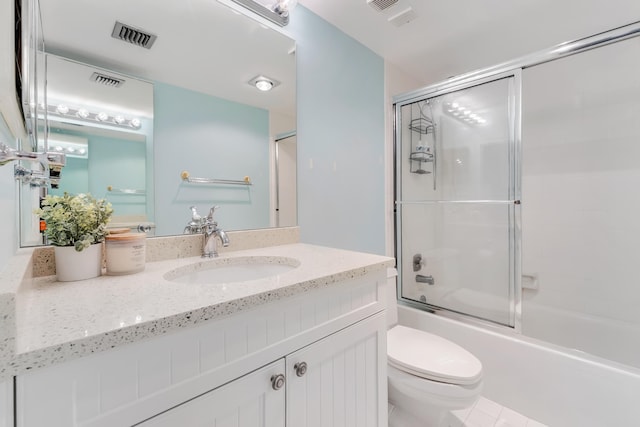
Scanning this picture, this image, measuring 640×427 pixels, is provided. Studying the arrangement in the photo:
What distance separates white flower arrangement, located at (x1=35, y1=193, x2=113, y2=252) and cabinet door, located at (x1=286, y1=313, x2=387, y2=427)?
0.64 metres

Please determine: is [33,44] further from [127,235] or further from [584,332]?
[584,332]

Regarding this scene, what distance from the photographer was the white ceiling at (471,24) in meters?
1.56

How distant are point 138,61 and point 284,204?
0.82 meters

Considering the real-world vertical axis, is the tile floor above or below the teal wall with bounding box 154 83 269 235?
below

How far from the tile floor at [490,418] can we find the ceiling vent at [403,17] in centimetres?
215

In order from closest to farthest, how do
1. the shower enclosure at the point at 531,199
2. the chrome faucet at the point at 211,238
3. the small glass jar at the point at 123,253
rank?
the small glass jar at the point at 123,253 < the chrome faucet at the point at 211,238 < the shower enclosure at the point at 531,199

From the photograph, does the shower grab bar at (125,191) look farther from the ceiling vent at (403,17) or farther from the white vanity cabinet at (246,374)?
the ceiling vent at (403,17)

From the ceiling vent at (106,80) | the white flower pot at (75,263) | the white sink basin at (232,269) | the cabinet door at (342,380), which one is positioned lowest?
the cabinet door at (342,380)

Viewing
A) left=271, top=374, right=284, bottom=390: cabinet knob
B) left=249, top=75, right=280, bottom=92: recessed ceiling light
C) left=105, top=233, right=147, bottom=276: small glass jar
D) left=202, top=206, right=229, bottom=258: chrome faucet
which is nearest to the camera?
left=271, top=374, right=284, bottom=390: cabinet knob

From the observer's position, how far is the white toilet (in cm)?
118

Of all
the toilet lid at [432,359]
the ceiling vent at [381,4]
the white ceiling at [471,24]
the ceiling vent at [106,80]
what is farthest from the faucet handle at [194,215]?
the ceiling vent at [381,4]

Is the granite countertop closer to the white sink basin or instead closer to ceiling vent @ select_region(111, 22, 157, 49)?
the white sink basin

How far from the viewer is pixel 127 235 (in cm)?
88

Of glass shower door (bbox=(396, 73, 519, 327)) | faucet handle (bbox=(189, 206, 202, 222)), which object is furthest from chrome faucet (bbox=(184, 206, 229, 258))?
glass shower door (bbox=(396, 73, 519, 327))
